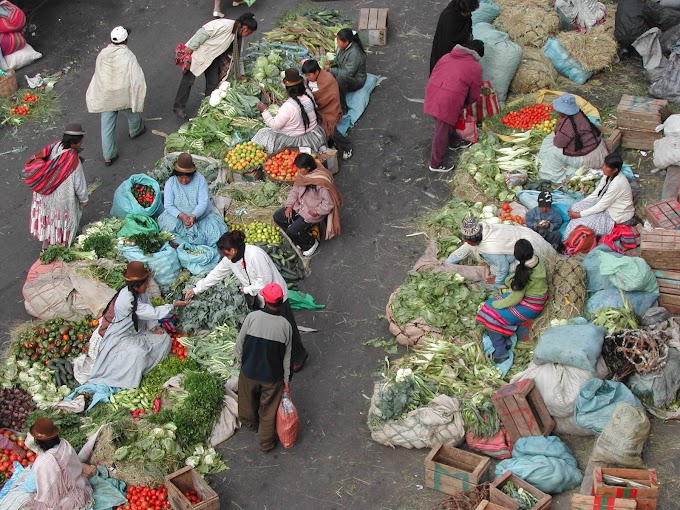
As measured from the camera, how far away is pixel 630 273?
8422mm

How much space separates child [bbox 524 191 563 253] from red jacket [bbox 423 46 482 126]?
67.3 inches

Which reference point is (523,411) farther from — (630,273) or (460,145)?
(460,145)

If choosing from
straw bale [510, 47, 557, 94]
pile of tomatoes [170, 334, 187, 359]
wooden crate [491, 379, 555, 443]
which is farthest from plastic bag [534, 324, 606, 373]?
straw bale [510, 47, 557, 94]

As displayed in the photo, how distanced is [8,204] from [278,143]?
3454 millimetres

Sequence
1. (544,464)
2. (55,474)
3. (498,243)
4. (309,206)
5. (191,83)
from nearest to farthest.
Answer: (55,474), (544,464), (498,243), (309,206), (191,83)

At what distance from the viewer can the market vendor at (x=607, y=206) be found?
30.3ft

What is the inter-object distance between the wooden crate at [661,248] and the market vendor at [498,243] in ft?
3.00

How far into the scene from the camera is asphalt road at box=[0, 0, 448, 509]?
7.88 m

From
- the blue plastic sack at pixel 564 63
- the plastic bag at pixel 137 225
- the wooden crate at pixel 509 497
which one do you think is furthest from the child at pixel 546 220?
the plastic bag at pixel 137 225

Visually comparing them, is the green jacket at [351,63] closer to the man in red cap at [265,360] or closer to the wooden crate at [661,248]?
the wooden crate at [661,248]

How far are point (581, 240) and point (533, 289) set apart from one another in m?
1.21

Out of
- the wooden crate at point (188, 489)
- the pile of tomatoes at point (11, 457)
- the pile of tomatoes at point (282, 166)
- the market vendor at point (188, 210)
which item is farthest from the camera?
the pile of tomatoes at point (282, 166)

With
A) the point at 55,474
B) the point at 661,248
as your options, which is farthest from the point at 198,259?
the point at 661,248

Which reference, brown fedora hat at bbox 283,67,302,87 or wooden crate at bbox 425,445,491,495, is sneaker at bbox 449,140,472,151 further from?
wooden crate at bbox 425,445,491,495
